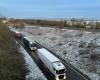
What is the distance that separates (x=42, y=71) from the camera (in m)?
34.5

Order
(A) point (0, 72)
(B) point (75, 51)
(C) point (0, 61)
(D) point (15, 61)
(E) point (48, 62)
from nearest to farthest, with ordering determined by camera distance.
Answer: (A) point (0, 72), (C) point (0, 61), (D) point (15, 61), (E) point (48, 62), (B) point (75, 51)

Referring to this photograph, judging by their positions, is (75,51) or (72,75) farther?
(75,51)

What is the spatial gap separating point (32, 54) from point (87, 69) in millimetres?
16078

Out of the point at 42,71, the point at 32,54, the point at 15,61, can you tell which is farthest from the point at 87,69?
the point at 32,54

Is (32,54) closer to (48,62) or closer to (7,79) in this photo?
(48,62)

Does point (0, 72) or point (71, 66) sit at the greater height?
point (0, 72)

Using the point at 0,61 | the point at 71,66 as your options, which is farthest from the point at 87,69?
the point at 0,61

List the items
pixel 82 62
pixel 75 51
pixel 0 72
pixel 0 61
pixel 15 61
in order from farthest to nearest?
pixel 75 51 < pixel 82 62 < pixel 15 61 < pixel 0 61 < pixel 0 72

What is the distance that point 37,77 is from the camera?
30953 millimetres

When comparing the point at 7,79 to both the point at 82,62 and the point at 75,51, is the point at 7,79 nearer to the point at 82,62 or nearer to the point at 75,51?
the point at 82,62

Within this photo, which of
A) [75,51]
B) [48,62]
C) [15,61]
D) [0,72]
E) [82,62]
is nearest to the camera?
[0,72]

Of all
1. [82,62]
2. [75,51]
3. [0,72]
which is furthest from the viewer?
[75,51]

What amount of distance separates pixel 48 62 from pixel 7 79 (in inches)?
322

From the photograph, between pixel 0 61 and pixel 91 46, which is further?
pixel 91 46
